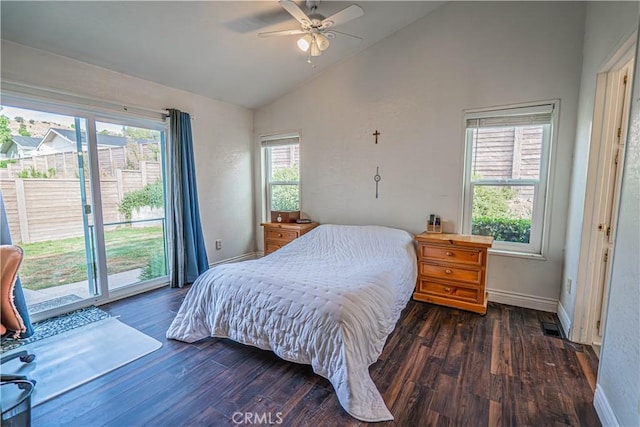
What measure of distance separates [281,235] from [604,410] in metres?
3.24

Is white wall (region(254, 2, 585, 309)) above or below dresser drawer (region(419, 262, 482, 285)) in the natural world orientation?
above

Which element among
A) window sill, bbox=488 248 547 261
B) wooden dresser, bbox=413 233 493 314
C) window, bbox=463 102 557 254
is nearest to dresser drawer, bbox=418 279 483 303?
wooden dresser, bbox=413 233 493 314

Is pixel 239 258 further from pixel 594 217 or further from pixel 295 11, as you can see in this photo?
pixel 594 217

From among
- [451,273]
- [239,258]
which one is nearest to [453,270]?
[451,273]

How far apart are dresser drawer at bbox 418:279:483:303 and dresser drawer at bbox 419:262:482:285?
0.08 m

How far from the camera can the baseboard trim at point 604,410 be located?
142 cm

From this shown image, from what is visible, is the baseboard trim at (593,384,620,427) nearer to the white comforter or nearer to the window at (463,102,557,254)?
the white comforter

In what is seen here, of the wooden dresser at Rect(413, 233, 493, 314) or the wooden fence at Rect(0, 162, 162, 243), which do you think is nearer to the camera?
the wooden fence at Rect(0, 162, 162, 243)

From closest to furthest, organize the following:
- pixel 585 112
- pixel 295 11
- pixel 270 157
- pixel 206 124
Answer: pixel 295 11 < pixel 585 112 < pixel 206 124 < pixel 270 157

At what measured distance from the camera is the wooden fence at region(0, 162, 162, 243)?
2480mm

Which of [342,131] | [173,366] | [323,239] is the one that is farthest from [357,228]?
[173,366]

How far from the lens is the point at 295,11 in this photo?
6.77 feet

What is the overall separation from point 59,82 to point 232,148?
1.95 m

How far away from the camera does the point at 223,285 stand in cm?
221
